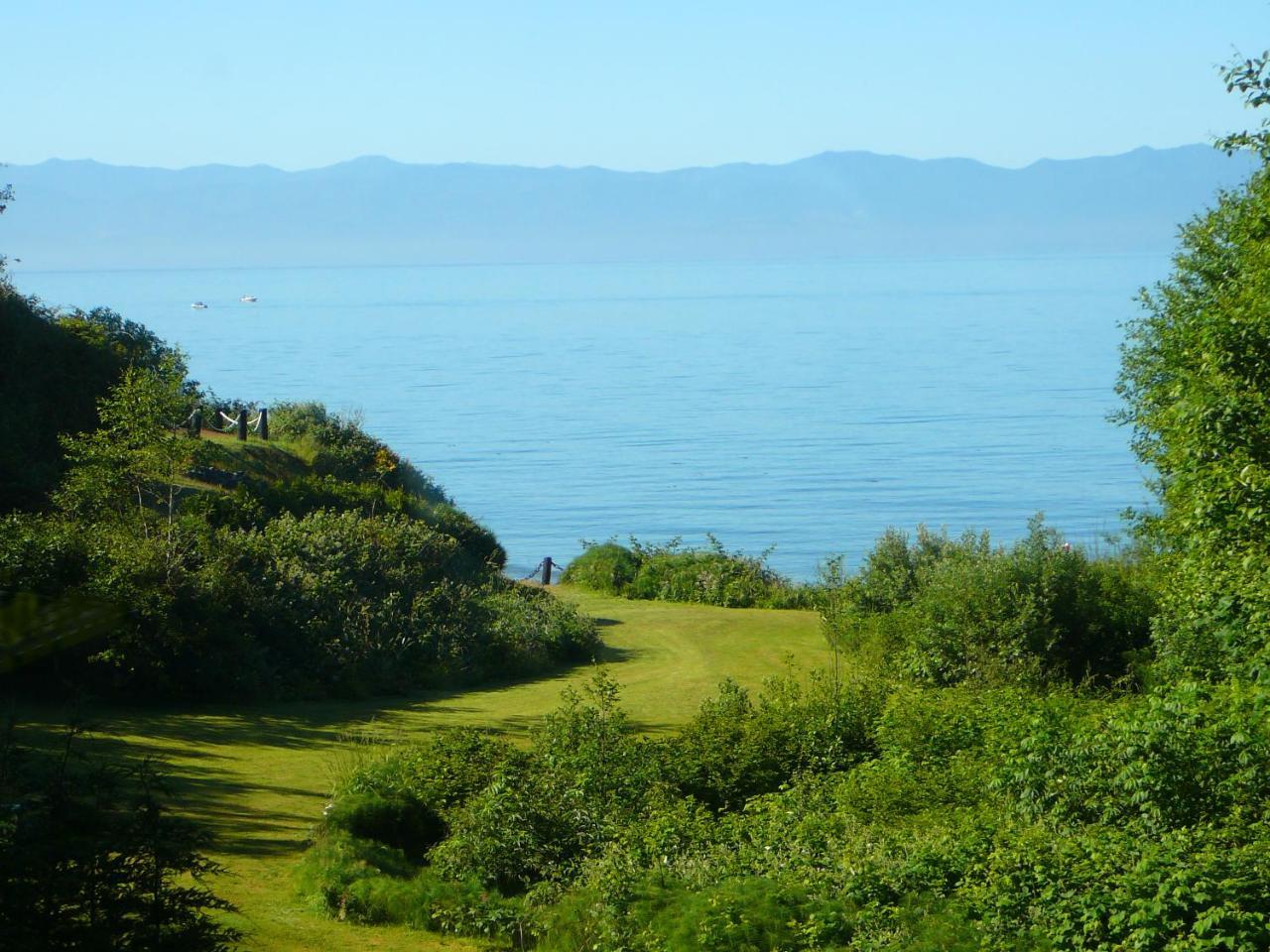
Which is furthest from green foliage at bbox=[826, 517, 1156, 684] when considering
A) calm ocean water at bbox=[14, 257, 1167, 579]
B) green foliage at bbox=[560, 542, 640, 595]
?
green foliage at bbox=[560, 542, 640, 595]

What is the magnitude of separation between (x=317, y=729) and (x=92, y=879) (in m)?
11.6

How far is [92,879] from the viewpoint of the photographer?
7457 mm

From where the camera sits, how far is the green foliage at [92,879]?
7.25m

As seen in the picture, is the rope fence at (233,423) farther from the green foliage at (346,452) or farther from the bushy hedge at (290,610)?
the bushy hedge at (290,610)

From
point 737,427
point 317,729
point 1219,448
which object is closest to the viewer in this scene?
point 1219,448

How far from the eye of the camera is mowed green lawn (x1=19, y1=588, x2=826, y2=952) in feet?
38.0

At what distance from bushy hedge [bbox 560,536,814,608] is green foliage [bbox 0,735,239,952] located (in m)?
24.4

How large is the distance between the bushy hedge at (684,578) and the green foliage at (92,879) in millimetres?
24387

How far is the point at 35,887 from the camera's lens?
729 cm

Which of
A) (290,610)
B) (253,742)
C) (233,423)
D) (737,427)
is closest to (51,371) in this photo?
(233,423)

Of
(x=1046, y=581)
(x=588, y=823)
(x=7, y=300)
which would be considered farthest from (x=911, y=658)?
(x=7, y=300)

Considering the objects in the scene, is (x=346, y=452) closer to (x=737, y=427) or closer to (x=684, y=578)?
(x=684, y=578)

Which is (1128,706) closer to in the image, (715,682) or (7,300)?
(715,682)

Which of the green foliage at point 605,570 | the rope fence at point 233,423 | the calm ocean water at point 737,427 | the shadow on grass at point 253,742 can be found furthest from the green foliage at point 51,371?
the calm ocean water at point 737,427
